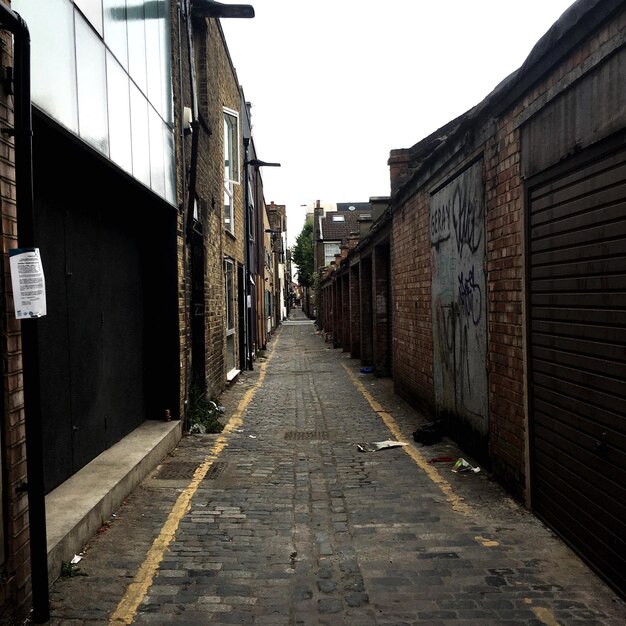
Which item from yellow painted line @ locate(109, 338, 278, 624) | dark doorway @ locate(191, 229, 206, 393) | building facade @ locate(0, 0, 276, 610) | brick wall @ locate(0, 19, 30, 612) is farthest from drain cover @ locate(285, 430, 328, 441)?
brick wall @ locate(0, 19, 30, 612)

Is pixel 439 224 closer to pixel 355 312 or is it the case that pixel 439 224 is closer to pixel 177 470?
pixel 177 470

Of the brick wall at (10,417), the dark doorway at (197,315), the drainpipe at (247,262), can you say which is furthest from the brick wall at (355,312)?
the brick wall at (10,417)

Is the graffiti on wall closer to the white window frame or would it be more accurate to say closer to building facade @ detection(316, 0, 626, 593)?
building facade @ detection(316, 0, 626, 593)

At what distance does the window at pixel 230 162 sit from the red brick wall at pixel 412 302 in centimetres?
475

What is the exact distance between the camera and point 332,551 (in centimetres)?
415

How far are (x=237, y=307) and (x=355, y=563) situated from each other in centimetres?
1180

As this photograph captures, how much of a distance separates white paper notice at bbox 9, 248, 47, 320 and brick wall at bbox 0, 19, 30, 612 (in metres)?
0.16

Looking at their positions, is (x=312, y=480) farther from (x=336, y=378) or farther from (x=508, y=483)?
(x=336, y=378)

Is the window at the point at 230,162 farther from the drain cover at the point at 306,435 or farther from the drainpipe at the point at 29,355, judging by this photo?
the drainpipe at the point at 29,355

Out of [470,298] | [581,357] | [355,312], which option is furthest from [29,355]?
[355,312]

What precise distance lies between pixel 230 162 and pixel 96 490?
10.8m

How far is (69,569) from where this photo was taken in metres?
3.75

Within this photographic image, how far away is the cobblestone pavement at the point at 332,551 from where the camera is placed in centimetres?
332

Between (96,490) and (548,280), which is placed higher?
(548,280)
